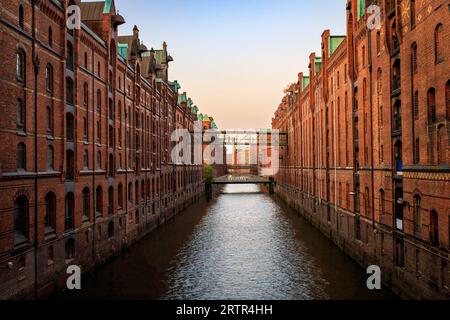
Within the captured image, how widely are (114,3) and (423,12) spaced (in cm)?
2108

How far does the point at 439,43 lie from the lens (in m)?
15.9

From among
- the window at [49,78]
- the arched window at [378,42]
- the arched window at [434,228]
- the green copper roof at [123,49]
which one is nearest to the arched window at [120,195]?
the green copper roof at [123,49]

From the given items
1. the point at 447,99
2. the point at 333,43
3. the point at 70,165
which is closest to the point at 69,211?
the point at 70,165

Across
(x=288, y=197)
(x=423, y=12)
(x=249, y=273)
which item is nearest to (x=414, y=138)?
(x=423, y=12)

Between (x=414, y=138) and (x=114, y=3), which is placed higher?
(x=114, y=3)

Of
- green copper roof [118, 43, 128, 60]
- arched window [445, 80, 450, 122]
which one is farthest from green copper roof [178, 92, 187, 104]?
arched window [445, 80, 450, 122]

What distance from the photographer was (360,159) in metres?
27.3

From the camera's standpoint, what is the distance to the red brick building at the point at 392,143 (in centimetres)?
1592

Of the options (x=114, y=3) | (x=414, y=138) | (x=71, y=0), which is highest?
(x=114, y=3)

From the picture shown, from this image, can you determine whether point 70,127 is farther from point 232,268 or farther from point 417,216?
point 417,216

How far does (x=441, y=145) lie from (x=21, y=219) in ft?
56.5

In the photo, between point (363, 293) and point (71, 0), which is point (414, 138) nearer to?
point (363, 293)

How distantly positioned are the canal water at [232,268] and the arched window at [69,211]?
321 centimetres

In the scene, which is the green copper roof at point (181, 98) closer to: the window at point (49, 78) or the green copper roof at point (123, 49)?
the green copper roof at point (123, 49)
